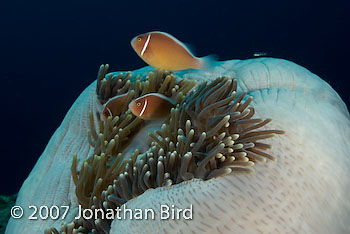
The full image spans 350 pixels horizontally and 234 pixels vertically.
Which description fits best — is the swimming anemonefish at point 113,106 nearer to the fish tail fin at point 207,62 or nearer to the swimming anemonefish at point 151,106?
the swimming anemonefish at point 151,106

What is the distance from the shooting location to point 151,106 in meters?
1.65

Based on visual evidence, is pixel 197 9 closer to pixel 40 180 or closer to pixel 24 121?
pixel 24 121

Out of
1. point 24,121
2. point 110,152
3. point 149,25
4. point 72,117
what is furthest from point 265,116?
point 149,25

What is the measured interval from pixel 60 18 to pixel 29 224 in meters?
21.5

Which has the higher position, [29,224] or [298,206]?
[298,206]

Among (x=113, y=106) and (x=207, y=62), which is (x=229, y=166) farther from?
(x=113, y=106)

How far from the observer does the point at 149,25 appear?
81.5 feet

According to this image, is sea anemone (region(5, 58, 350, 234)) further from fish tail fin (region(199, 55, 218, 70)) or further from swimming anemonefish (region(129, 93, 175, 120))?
fish tail fin (region(199, 55, 218, 70))

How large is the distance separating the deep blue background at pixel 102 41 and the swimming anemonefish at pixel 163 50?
443 inches

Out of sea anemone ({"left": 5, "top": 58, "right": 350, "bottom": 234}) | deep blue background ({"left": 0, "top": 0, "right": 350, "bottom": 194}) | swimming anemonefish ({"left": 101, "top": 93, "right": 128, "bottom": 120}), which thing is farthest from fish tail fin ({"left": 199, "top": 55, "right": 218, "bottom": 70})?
deep blue background ({"left": 0, "top": 0, "right": 350, "bottom": 194})

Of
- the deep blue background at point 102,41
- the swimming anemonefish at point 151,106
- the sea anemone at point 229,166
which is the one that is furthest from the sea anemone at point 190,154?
the deep blue background at point 102,41

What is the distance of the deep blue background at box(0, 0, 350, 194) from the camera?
1493 cm

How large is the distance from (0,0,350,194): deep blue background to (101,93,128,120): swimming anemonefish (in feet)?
35.4

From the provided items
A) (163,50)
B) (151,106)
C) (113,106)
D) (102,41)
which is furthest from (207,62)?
(102,41)
